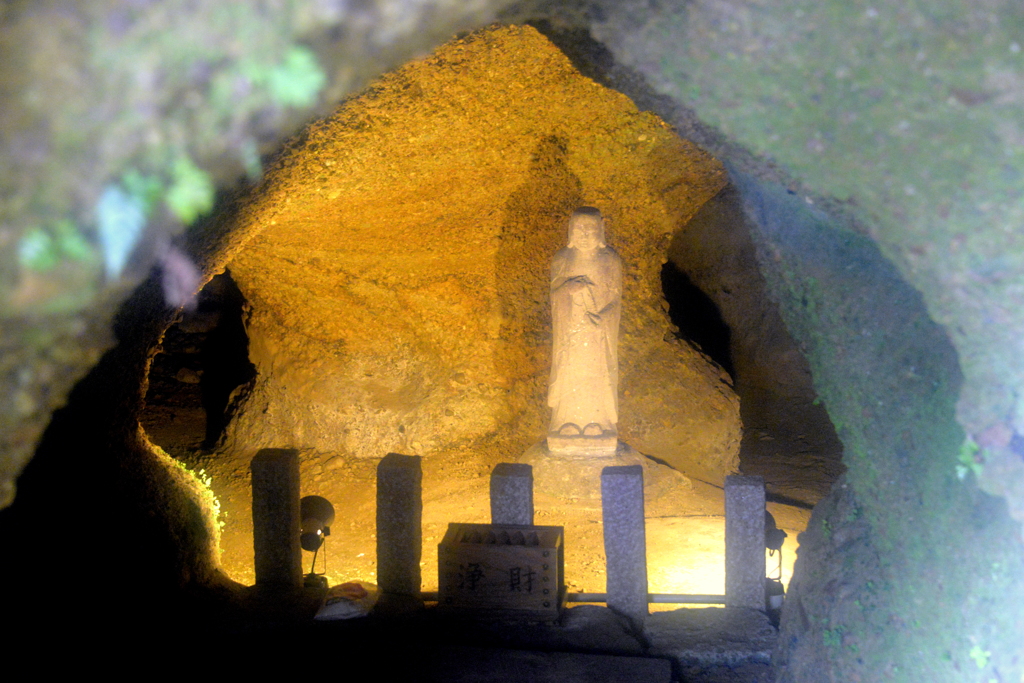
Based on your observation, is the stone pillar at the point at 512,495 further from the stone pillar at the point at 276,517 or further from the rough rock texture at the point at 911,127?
the rough rock texture at the point at 911,127

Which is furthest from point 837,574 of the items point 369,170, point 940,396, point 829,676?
point 369,170

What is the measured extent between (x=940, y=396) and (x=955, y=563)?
476 mm

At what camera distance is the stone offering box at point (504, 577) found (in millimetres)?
3781

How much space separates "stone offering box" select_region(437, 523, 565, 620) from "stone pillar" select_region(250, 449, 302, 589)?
92 centimetres

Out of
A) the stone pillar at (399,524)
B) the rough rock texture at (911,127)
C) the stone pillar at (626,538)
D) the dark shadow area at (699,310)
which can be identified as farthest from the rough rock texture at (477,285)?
the rough rock texture at (911,127)

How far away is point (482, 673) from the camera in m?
3.33

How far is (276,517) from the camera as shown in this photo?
4.14 metres

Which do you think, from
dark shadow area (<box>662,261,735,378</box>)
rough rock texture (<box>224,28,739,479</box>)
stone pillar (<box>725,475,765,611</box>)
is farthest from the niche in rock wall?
dark shadow area (<box>662,261,735,378</box>)

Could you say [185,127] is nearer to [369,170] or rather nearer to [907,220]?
[907,220]

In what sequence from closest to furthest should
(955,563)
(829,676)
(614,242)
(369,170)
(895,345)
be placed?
(955,563)
(895,345)
(829,676)
(369,170)
(614,242)

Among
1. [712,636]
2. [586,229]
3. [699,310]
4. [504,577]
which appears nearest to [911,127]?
[712,636]

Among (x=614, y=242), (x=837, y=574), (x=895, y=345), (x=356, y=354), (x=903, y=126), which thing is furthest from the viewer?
(x=356, y=354)

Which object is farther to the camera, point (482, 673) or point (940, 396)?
point (482, 673)

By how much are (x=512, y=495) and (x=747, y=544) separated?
1.24 m
